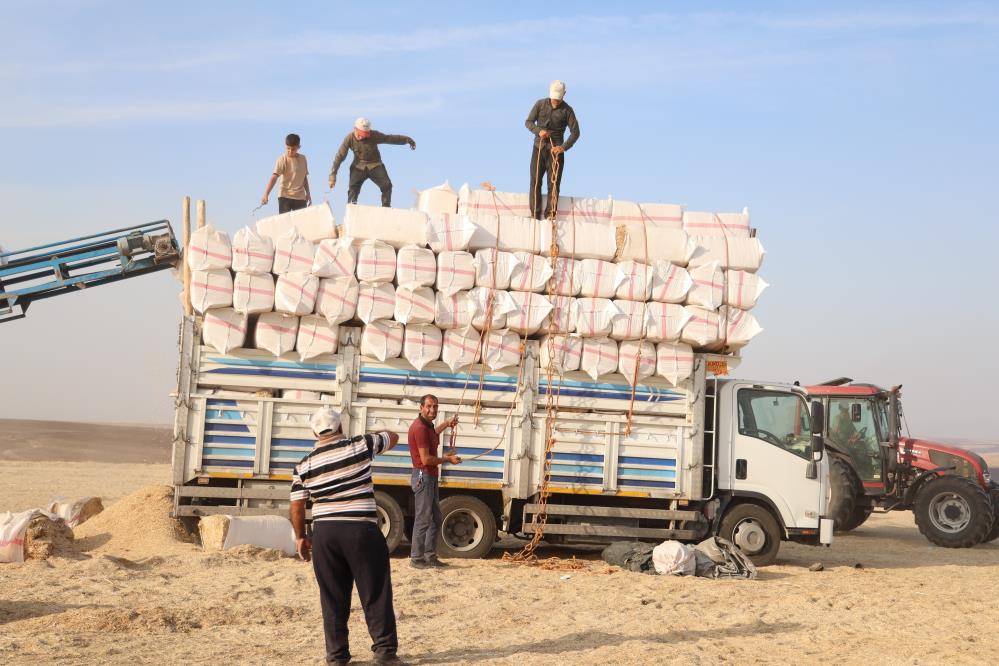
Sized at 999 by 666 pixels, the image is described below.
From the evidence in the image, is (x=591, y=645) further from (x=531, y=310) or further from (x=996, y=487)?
(x=996, y=487)

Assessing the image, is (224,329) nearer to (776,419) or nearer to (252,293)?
(252,293)

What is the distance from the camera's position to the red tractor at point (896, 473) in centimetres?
1869

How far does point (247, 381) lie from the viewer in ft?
39.7

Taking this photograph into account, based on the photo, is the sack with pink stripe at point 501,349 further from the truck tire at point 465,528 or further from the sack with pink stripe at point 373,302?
the truck tire at point 465,528

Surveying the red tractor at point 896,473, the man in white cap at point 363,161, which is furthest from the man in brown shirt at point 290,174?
the red tractor at point 896,473

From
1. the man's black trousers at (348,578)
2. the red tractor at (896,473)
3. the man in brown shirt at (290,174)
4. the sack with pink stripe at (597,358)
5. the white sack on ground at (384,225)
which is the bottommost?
the man's black trousers at (348,578)

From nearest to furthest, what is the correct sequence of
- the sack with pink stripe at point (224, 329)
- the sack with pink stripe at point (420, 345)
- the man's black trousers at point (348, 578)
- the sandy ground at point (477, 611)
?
the man's black trousers at point (348, 578)
the sandy ground at point (477, 611)
the sack with pink stripe at point (224, 329)
the sack with pink stripe at point (420, 345)

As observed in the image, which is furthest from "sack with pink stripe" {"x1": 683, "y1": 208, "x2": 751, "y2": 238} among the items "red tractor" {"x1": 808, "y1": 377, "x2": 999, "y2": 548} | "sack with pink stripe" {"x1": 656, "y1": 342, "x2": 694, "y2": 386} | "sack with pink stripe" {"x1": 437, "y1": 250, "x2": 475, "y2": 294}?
"red tractor" {"x1": 808, "y1": 377, "x2": 999, "y2": 548}

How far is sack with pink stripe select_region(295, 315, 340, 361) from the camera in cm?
1213

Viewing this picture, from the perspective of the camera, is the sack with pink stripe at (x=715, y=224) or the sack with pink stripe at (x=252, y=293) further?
the sack with pink stripe at (x=715, y=224)

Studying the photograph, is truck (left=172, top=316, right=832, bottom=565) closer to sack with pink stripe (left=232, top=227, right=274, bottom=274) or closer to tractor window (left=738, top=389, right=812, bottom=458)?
tractor window (left=738, top=389, right=812, bottom=458)

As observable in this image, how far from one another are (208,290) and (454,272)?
2679 millimetres

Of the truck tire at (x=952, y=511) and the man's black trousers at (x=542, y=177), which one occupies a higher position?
the man's black trousers at (x=542, y=177)

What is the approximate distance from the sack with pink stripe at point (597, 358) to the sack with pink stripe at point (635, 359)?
0.32 feet
